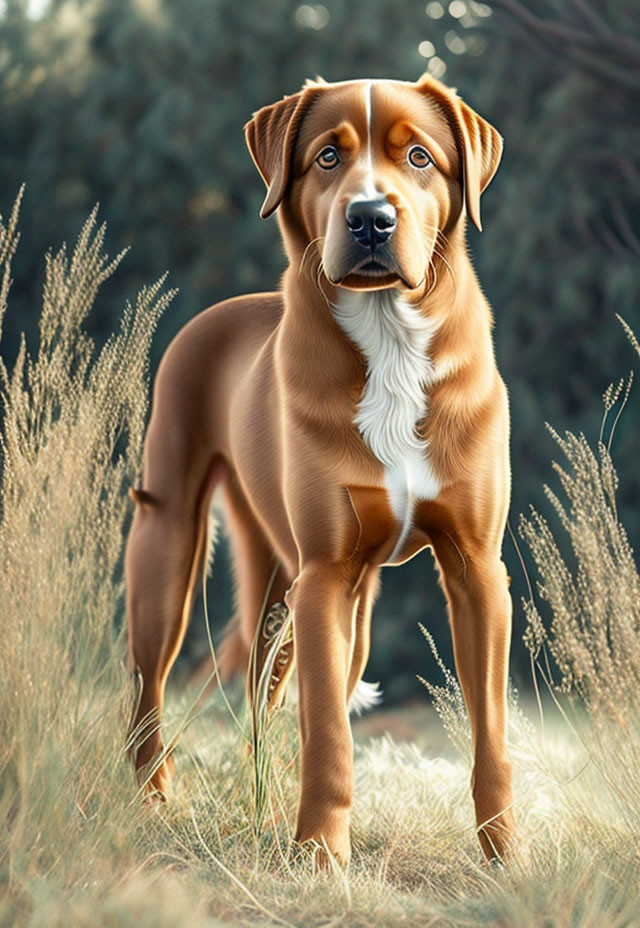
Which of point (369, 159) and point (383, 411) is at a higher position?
point (369, 159)

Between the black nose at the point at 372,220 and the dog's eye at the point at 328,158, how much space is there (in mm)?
231

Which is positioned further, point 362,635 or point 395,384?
point 362,635

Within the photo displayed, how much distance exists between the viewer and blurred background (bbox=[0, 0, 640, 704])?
750 cm

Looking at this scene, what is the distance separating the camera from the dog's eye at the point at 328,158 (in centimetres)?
269

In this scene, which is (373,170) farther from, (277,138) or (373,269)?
(277,138)

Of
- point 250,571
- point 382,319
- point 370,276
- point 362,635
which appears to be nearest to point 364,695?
point 362,635

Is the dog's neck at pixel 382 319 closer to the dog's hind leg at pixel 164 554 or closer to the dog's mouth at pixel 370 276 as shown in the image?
the dog's mouth at pixel 370 276

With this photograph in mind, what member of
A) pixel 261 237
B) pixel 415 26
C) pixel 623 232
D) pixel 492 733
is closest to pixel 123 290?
pixel 261 237

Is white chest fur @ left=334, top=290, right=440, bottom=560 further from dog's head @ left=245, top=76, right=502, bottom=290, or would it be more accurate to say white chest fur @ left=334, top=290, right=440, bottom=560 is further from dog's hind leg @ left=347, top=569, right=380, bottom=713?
dog's hind leg @ left=347, top=569, right=380, bottom=713

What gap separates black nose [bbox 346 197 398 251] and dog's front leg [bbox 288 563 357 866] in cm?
78

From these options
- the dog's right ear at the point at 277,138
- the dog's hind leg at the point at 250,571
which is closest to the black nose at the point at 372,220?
the dog's right ear at the point at 277,138

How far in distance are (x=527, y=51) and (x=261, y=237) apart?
219cm

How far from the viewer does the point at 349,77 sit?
8109 millimetres

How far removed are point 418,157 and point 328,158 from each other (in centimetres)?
21
